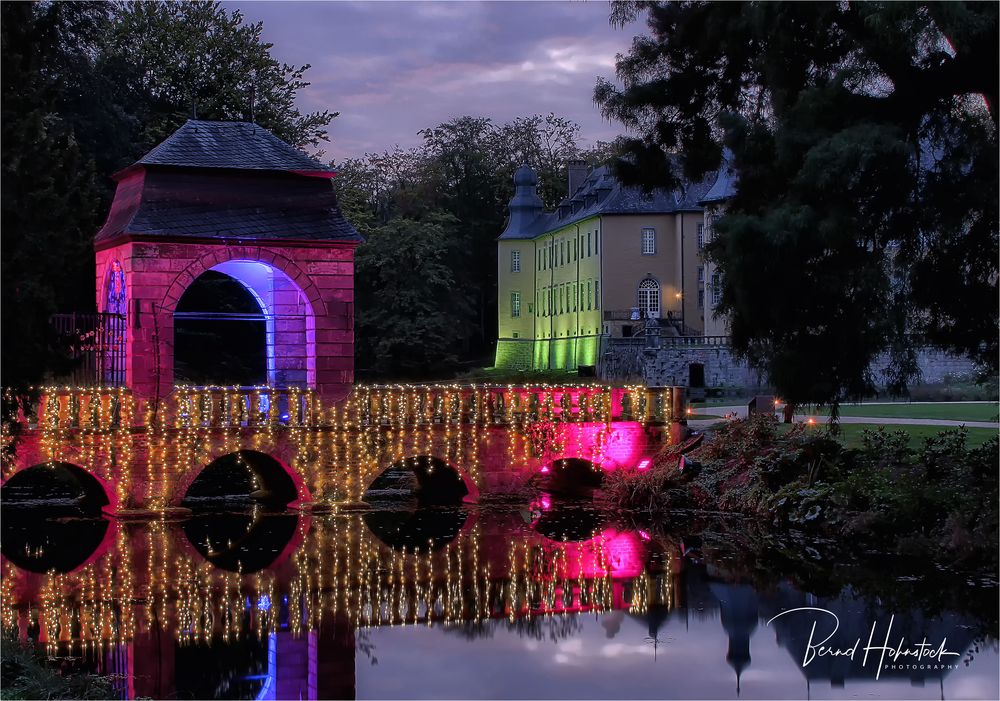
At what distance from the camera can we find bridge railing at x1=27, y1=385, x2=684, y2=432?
22.2m

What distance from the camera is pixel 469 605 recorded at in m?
17.6

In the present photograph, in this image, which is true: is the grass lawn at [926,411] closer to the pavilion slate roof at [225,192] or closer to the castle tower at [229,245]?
the castle tower at [229,245]

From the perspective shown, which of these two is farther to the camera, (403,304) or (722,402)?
(403,304)

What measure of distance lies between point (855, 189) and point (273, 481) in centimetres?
1352

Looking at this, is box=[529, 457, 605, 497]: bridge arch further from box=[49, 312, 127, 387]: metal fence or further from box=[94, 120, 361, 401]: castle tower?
box=[49, 312, 127, 387]: metal fence

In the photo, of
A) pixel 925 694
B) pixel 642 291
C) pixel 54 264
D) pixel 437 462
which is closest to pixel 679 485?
pixel 437 462

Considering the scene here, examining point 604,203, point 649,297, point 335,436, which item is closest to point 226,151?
point 335,436

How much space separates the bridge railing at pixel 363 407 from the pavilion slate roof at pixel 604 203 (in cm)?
3648

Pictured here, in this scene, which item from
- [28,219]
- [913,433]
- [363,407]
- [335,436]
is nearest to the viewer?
[28,219]

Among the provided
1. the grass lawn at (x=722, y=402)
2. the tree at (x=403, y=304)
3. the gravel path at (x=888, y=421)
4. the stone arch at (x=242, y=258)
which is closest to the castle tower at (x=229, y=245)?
the stone arch at (x=242, y=258)

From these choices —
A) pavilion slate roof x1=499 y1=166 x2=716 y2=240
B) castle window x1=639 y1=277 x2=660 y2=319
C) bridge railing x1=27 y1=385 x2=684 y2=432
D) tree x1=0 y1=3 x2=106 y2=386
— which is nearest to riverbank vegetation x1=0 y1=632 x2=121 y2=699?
tree x1=0 y1=3 x2=106 y2=386

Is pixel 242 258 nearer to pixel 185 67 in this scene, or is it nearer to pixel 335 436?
pixel 335 436

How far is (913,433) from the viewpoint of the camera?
27.4 metres

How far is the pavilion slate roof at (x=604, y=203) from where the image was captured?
67.6 meters
